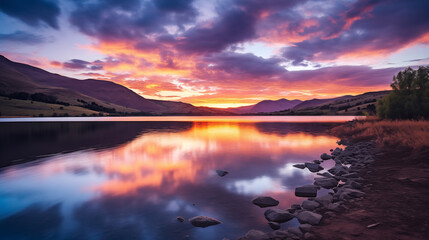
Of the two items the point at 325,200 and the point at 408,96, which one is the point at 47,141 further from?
the point at 408,96

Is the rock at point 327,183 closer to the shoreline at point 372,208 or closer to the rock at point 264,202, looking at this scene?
the shoreline at point 372,208

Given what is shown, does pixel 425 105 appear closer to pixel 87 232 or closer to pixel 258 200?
pixel 258 200

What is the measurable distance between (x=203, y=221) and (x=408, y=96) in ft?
170

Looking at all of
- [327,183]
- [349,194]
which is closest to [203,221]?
[349,194]

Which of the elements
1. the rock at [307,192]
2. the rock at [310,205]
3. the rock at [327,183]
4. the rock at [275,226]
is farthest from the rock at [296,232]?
the rock at [327,183]

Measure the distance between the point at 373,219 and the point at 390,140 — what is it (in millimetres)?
21271

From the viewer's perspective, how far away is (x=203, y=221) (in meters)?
8.96

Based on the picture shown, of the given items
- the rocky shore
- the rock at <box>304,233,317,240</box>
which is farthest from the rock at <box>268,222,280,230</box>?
the rock at <box>304,233,317,240</box>

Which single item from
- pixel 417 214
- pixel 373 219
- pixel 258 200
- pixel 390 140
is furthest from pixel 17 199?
pixel 390 140

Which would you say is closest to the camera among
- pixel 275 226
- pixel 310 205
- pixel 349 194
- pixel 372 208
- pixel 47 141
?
pixel 275 226

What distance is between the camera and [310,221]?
816cm

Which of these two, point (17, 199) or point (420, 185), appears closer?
point (420, 185)

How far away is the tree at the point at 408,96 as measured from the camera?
4044 cm

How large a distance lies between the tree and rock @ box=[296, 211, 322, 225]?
45488 millimetres
